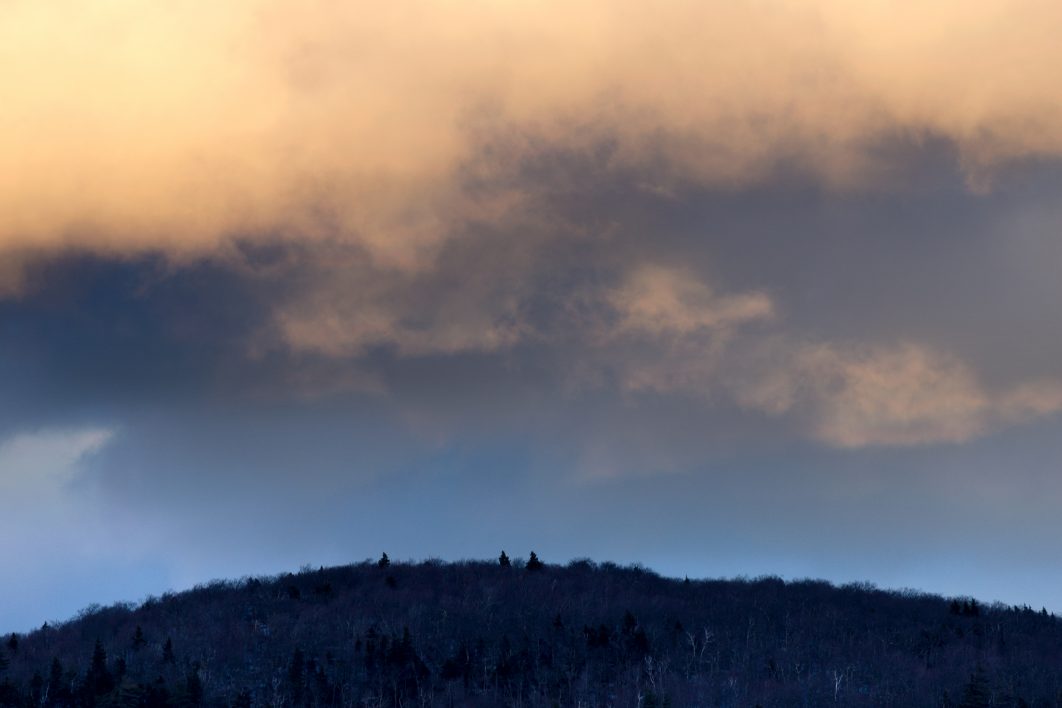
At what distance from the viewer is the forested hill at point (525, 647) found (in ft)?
436

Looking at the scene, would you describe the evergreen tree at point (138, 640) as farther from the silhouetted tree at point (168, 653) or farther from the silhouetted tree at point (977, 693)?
the silhouetted tree at point (977, 693)

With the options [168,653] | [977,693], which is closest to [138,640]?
[168,653]

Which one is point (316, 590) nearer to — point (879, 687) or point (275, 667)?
point (275, 667)

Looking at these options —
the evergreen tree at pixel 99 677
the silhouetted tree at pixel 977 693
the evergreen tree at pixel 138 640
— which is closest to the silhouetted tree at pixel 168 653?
the evergreen tree at pixel 138 640

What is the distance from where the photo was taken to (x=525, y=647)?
5694 inches

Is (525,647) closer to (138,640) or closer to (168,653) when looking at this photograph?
(168,653)

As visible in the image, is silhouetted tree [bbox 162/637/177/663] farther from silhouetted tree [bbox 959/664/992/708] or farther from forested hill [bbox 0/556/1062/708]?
silhouetted tree [bbox 959/664/992/708]

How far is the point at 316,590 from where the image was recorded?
164375 millimetres

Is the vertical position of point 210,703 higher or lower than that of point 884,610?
lower

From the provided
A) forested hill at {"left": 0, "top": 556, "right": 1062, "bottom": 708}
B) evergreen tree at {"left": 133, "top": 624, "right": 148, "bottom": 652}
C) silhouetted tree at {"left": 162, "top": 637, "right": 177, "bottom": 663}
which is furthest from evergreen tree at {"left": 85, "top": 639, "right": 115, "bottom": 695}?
evergreen tree at {"left": 133, "top": 624, "right": 148, "bottom": 652}

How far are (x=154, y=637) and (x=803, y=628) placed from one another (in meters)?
68.0

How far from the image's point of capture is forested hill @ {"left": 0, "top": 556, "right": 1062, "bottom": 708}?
13300 cm

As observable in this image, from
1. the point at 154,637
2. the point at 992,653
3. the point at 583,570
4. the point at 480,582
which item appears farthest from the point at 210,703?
the point at 992,653

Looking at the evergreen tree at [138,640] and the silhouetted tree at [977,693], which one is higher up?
the evergreen tree at [138,640]
